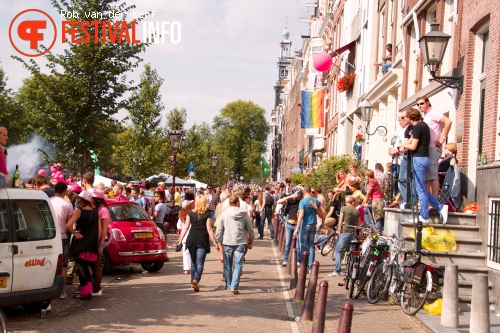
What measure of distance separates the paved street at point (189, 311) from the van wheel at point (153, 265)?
0.63 metres

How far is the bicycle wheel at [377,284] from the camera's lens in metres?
10.5

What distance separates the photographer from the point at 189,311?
9867mm

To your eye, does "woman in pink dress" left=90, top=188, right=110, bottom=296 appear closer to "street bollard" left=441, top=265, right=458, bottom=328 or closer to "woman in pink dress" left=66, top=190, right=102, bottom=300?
"woman in pink dress" left=66, top=190, right=102, bottom=300

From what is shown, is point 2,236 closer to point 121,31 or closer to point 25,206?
point 25,206

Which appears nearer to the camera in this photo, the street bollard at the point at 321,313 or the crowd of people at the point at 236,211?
the street bollard at the point at 321,313

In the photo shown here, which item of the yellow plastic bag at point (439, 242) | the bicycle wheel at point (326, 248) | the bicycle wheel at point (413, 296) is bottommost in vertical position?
the bicycle wheel at point (326, 248)

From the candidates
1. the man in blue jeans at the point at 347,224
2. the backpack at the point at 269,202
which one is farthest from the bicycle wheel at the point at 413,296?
the backpack at the point at 269,202

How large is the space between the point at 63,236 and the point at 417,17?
12.3m

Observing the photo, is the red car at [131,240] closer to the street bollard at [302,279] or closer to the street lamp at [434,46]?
the street bollard at [302,279]

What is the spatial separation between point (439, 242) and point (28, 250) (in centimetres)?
610

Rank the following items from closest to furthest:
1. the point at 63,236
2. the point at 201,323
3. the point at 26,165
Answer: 1. the point at 201,323
2. the point at 63,236
3. the point at 26,165

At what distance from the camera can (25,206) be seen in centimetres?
852

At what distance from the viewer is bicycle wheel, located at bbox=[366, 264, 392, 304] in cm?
1053

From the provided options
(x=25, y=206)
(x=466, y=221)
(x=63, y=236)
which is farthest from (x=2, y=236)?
(x=466, y=221)
